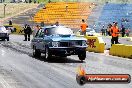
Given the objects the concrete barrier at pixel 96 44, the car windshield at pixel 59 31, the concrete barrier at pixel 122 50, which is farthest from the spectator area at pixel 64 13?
the car windshield at pixel 59 31

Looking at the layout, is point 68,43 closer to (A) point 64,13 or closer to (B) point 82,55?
(B) point 82,55

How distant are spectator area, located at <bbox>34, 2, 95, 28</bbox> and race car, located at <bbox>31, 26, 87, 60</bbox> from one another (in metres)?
48.9

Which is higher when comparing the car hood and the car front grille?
the car hood

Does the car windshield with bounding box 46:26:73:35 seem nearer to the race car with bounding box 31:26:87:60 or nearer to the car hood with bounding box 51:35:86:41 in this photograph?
the race car with bounding box 31:26:87:60

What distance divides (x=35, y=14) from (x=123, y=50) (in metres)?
57.8

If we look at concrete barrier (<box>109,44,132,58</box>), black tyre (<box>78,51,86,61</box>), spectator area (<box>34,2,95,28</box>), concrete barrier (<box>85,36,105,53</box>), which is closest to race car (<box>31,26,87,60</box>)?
black tyre (<box>78,51,86,61</box>)

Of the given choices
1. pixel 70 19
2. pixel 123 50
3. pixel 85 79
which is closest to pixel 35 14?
pixel 70 19

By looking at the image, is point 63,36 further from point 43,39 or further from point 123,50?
point 123,50

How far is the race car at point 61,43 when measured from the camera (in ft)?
61.9

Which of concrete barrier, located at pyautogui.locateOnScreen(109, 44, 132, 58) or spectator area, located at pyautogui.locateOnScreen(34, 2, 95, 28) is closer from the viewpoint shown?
concrete barrier, located at pyautogui.locateOnScreen(109, 44, 132, 58)

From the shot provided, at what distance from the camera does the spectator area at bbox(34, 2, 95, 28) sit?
74000 mm

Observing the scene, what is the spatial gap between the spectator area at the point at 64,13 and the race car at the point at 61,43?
4885cm

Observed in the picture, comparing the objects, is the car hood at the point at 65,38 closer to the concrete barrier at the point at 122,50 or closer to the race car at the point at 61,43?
the race car at the point at 61,43

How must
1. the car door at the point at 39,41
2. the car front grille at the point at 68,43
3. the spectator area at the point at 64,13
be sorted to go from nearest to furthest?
the car front grille at the point at 68,43
the car door at the point at 39,41
the spectator area at the point at 64,13
